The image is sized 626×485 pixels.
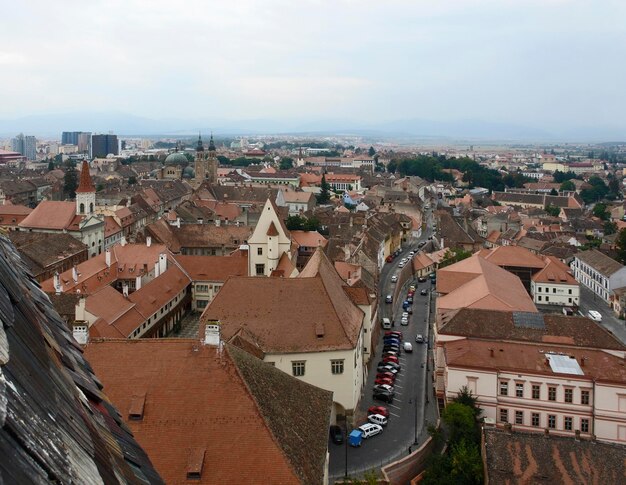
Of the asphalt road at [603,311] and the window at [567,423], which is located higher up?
the window at [567,423]

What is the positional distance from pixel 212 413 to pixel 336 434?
1312cm

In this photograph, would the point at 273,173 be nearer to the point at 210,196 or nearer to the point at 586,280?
the point at 210,196

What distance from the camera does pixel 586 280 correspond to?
71.8 metres

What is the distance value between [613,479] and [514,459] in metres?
3.88

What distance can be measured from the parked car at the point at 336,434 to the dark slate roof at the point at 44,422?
2349cm

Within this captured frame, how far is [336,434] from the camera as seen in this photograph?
31438mm

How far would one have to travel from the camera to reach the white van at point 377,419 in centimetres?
3303

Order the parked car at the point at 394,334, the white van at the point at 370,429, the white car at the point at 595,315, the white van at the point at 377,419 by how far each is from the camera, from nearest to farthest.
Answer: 1. the white van at the point at 370,429
2. the white van at the point at 377,419
3. the parked car at the point at 394,334
4. the white car at the point at 595,315

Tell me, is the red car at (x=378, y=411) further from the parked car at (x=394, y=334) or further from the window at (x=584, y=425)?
the parked car at (x=394, y=334)

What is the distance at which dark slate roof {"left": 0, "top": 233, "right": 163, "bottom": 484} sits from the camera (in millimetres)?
4512

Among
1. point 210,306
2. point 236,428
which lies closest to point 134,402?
point 236,428

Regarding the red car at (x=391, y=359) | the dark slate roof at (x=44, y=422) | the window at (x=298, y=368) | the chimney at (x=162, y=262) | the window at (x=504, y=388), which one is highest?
the dark slate roof at (x=44, y=422)

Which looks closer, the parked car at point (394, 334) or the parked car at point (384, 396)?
the parked car at point (384, 396)

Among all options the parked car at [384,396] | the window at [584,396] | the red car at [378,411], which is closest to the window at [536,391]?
the window at [584,396]
